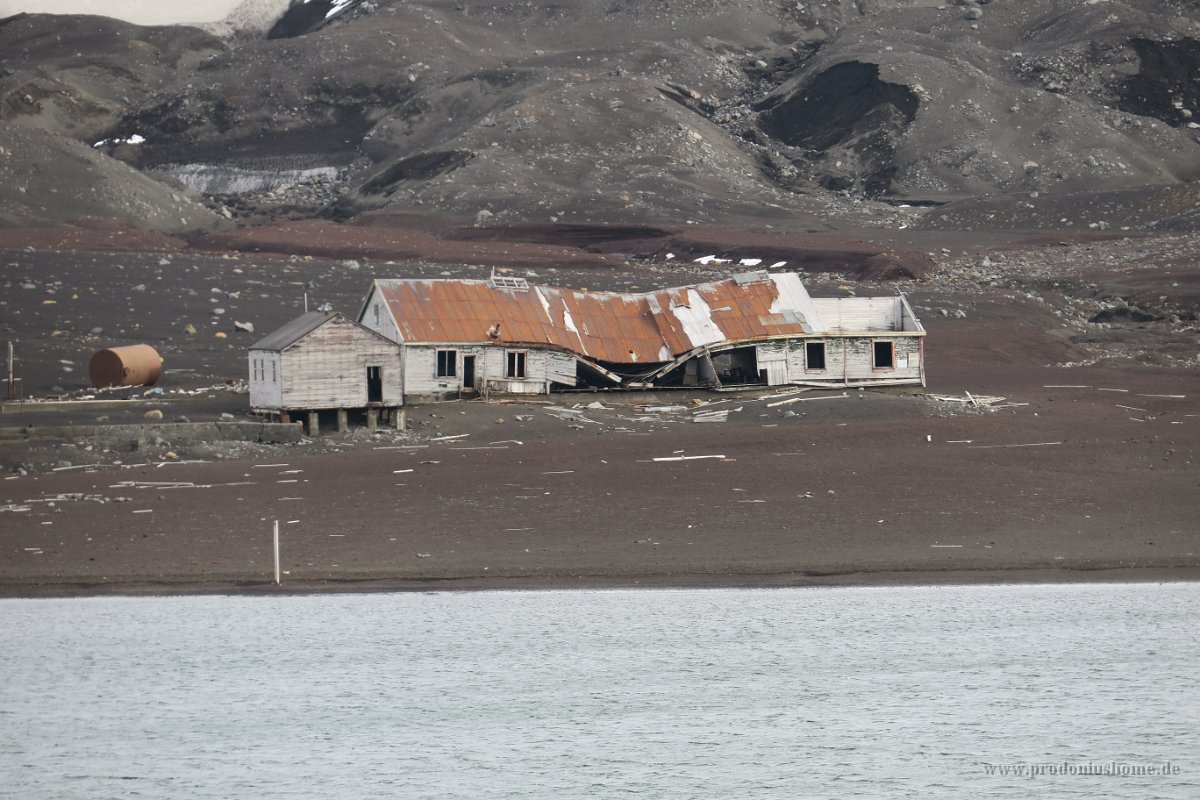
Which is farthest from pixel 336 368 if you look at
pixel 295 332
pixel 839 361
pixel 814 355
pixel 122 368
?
pixel 839 361

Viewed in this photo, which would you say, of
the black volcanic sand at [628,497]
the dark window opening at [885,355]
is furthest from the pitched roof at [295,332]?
Result: the dark window opening at [885,355]

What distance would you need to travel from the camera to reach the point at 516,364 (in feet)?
127

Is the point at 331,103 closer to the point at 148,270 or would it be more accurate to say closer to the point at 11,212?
the point at 11,212

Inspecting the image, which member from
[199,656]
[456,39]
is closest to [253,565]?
[199,656]

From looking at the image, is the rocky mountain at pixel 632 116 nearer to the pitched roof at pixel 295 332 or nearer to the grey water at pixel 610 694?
the pitched roof at pixel 295 332

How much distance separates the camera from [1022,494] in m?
29.3

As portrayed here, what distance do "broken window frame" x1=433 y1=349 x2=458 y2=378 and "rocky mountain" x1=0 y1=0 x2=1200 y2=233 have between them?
4477 cm

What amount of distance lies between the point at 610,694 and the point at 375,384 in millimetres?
14294

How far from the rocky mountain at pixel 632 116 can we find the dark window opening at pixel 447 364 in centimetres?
4477

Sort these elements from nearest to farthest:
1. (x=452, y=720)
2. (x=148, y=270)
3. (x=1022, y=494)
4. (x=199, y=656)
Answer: (x=452, y=720) < (x=199, y=656) < (x=1022, y=494) < (x=148, y=270)

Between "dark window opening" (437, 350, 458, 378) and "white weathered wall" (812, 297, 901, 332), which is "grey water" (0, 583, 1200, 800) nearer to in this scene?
"dark window opening" (437, 350, 458, 378)

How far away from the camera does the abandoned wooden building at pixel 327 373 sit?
112ft

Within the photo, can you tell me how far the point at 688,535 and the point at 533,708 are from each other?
5.95m

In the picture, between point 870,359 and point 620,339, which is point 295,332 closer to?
point 620,339
